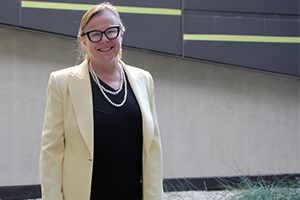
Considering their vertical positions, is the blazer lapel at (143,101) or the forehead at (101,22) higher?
the forehead at (101,22)

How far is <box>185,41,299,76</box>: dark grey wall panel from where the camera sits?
15.2ft

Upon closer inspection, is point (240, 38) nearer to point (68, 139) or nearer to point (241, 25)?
point (241, 25)

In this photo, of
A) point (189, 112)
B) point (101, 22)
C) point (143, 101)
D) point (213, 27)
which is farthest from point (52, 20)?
point (143, 101)

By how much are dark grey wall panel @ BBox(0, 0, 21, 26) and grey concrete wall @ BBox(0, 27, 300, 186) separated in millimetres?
360

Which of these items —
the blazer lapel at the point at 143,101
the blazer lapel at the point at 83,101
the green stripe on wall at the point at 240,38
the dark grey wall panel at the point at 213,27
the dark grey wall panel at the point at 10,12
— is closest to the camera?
the blazer lapel at the point at 83,101

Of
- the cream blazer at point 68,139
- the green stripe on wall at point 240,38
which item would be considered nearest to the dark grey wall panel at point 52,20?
the green stripe on wall at point 240,38

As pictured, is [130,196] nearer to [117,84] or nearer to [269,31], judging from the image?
[117,84]

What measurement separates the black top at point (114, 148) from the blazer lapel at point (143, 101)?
0.12 ft

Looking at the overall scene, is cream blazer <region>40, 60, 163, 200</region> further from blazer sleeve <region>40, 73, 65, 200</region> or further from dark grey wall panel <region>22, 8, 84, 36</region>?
dark grey wall panel <region>22, 8, 84, 36</region>

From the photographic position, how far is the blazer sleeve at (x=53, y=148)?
4.66ft

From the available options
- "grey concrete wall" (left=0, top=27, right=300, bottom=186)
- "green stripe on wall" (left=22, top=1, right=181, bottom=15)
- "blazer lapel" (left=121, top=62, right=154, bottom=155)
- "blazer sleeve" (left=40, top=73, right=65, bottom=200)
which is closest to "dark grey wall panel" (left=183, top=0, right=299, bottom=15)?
"green stripe on wall" (left=22, top=1, right=181, bottom=15)

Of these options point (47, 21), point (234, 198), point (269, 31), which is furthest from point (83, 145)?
point (269, 31)

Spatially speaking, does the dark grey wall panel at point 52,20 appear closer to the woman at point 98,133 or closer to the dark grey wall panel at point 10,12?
the dark grey wall panel at point 10,12

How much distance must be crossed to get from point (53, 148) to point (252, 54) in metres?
4.00
